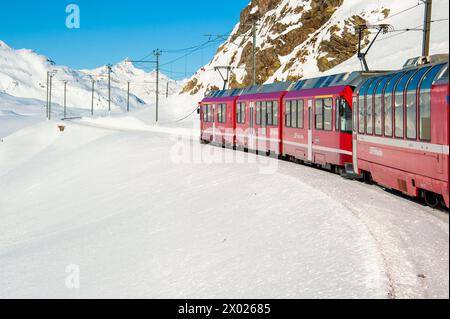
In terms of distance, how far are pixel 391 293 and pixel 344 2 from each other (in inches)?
2920

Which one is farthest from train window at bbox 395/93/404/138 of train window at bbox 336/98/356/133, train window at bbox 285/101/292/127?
train window at bbox 285/101/292/127

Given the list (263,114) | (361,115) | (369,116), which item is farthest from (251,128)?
(369,116)

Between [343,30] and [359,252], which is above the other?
[343,30]

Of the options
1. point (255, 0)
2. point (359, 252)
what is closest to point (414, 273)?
point (359, 252)

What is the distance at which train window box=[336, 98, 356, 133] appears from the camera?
61.5ft

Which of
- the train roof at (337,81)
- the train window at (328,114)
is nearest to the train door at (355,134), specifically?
the train roof at (337,81)

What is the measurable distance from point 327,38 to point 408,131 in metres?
58.9

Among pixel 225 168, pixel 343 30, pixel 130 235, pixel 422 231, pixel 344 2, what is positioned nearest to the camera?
pixel 422 231

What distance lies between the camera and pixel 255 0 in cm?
10619

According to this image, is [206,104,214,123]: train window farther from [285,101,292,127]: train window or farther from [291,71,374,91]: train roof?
[291,71,374,91]: train roof

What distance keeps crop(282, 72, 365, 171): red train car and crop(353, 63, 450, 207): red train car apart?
1.17 metres

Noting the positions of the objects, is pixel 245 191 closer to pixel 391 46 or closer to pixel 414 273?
pixel 414 273

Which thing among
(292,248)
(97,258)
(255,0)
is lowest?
(97,258)

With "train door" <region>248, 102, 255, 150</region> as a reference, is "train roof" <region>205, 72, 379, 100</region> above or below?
above
